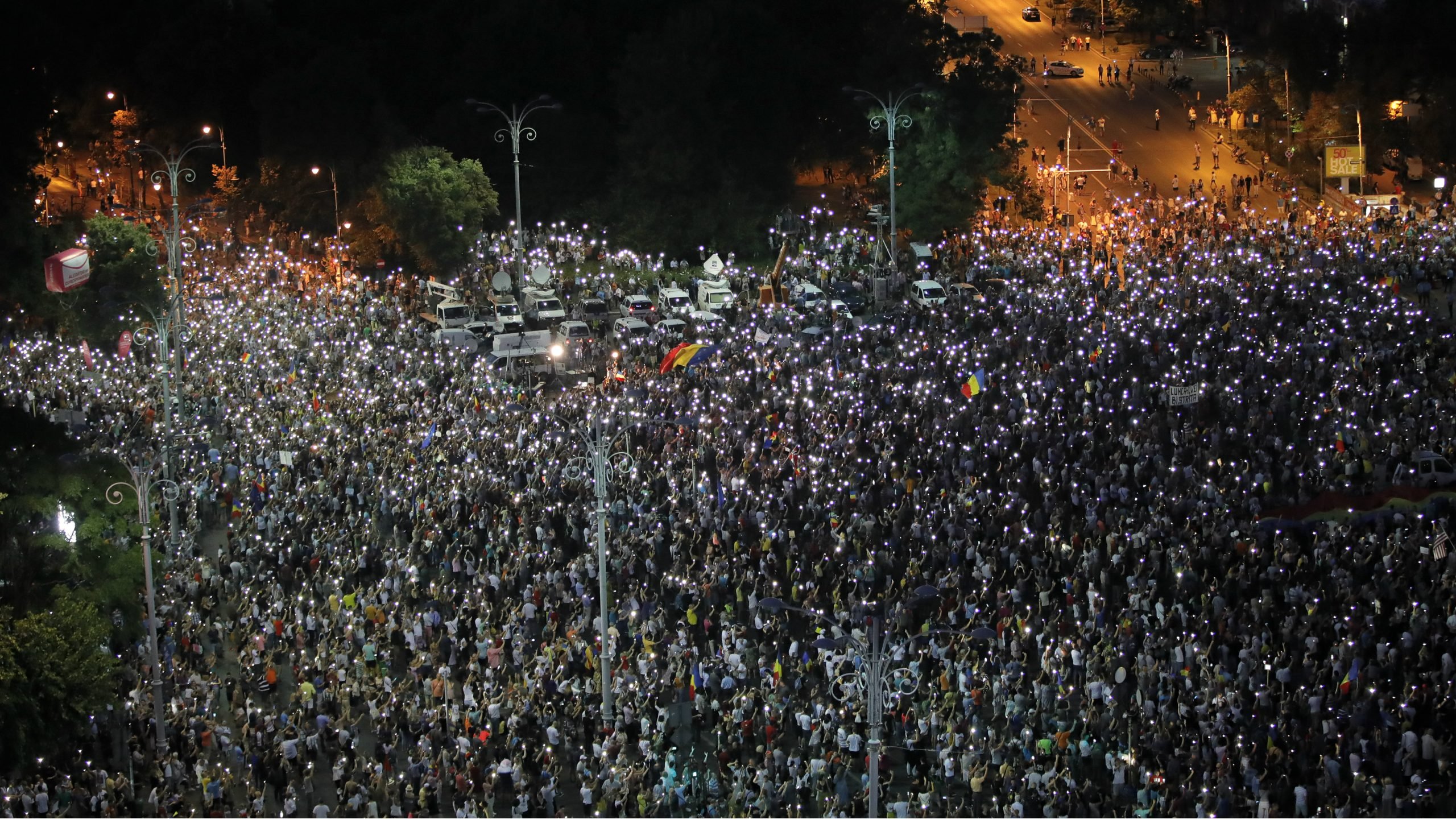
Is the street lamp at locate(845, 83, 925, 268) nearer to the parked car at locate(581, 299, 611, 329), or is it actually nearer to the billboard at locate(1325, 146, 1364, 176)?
the parked car at locate(581, 299, 611, 329)

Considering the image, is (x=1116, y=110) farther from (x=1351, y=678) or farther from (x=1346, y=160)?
(x=1351, y=678)

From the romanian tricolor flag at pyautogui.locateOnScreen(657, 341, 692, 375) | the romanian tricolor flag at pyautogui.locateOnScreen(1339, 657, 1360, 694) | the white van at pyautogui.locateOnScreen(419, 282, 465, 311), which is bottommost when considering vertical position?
the romanian tricolor flag at pyautogui.locateOnScreen(1339, 657, 1360, 694)

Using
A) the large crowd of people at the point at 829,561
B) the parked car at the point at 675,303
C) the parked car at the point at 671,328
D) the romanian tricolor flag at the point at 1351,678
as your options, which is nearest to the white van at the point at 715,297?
the parked car at the point at 675,303

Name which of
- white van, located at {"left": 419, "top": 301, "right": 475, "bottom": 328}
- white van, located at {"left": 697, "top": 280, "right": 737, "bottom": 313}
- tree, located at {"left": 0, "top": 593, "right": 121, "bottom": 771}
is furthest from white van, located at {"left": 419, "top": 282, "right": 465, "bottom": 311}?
tree, located at {"left": 0, "top": 593, "right": 121, "bottom": 771}

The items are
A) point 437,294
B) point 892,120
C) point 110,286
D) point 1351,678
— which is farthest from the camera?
point 437,294

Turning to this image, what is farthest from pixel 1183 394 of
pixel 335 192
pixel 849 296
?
pixel 335 192
